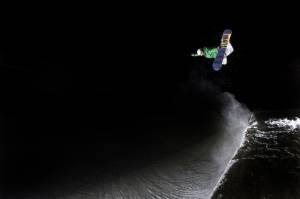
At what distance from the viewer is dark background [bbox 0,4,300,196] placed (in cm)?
857

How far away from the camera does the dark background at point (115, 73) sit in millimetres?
8570

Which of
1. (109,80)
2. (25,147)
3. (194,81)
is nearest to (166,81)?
(194,81)

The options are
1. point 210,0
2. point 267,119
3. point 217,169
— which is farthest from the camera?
point 210,0

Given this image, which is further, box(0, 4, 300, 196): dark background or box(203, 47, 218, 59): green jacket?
box(0, 4, 300, 196): dark background

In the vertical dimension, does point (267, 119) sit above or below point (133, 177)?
above

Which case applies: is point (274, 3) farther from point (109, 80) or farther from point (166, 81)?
point (109, 80)

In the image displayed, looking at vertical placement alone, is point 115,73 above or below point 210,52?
above

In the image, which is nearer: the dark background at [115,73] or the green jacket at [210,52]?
the green jacket at [210,52]

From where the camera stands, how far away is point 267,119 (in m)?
9.34

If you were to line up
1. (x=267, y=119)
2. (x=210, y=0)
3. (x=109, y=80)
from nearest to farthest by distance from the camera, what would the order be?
(x=267, y=119) → (x=109, y=80) → (x=210, y=0)

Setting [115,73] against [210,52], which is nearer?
[210,52]

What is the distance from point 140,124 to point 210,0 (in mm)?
7984

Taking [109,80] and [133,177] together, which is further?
[109,80]

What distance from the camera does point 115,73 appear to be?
38.1 ft
